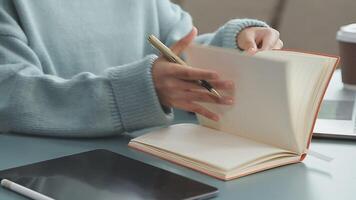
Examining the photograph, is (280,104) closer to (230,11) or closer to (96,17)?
(96,17)

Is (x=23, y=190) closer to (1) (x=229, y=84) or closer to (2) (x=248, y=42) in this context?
(1) (x=229, y=84)

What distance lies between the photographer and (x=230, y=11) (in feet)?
6.86

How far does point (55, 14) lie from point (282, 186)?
1.93 feet

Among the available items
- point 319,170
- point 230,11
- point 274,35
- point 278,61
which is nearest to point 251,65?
point 278,61

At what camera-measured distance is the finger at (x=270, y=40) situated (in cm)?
107

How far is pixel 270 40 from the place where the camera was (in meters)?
1.08

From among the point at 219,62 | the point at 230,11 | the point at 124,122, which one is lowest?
the point at 230,11

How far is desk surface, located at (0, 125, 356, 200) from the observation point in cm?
76

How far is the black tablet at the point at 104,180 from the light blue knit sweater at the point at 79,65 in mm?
120

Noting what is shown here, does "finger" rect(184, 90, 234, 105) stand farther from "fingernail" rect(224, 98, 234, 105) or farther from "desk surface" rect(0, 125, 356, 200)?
"desk surface" rect(0, 125, 356, 200)

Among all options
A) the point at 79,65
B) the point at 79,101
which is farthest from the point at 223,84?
the point at 79,65

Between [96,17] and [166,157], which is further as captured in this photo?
[96,17]

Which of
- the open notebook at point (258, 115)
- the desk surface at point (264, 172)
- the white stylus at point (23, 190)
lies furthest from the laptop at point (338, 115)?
the white stylus at point (23, 190)

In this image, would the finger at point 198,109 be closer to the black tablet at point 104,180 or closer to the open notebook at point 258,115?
the open notebook at point 258,115
